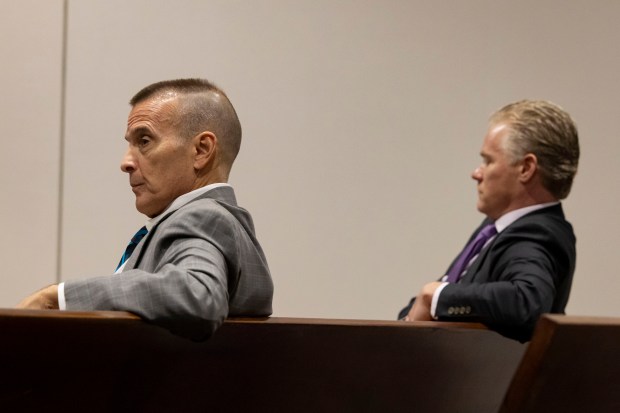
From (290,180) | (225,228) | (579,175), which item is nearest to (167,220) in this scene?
(225,228)

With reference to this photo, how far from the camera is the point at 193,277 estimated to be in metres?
1.37

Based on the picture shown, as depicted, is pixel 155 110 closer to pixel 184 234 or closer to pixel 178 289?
pixel 184 234

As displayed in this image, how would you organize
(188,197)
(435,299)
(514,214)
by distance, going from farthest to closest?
(514,214)
(435,299)
(188,197)

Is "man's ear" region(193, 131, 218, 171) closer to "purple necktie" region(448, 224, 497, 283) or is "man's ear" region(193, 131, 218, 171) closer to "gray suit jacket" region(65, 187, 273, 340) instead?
"gray suit jacket" region(65, 187, 273, 340)

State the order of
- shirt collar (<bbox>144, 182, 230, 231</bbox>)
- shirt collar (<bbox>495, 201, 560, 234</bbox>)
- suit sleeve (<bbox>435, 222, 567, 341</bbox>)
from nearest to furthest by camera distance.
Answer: shirt collar (<bbox>144, 182, 230, 231</bbox>)
suit sleeve (<bbox>435, 222, 567, 341</bbox>)
shirt collar (<bbox>495, 201, 560, 234</bbox>)

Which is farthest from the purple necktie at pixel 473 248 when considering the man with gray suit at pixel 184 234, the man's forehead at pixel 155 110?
the man's forehead at pixel 155 110

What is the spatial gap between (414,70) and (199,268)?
222 cm

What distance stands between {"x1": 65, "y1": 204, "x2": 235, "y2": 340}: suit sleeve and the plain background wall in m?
1.68

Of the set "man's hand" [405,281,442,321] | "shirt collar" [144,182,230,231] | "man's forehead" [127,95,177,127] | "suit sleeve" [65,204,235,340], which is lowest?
"man's hand" [405,281,442,321]

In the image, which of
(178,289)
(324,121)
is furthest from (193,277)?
(324,121)

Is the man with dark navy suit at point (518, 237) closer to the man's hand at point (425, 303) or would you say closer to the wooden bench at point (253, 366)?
the man's hand at point (425, 303)

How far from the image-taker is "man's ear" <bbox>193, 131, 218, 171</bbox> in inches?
69.7

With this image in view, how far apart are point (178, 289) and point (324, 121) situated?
2.09 metres

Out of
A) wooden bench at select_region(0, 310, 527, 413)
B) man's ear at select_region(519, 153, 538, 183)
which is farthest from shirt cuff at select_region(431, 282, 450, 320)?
man's ear at select_region(519, 153, 538, 183)
